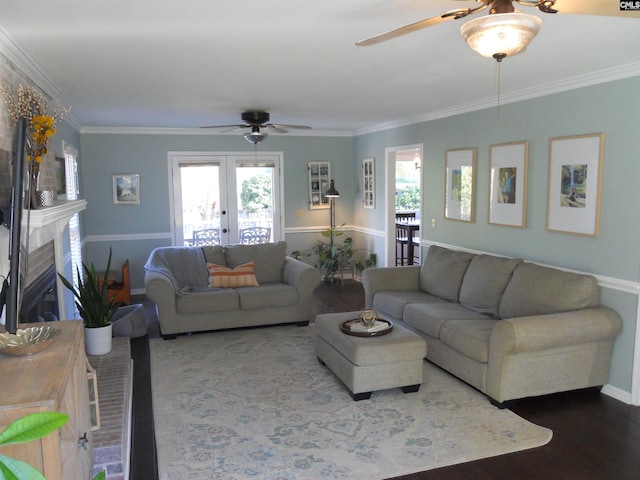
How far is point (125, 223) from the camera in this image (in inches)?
295

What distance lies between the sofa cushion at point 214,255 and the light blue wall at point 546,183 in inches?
101

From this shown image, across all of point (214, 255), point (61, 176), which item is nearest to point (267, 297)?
point (214, 255)

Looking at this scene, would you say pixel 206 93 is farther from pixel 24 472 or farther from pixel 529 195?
pixel 24 472

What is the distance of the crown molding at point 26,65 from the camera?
2888 millimetres

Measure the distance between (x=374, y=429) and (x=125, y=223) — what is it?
5431 mm

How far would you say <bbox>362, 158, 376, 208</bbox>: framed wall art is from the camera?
7691 mm

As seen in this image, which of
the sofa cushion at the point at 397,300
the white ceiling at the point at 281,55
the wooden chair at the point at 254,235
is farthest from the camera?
the wooden chair at the point at 254,235

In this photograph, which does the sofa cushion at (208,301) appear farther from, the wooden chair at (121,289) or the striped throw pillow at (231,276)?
the wooden chair at (121,289)

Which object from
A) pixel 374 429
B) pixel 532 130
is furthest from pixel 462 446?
pixel 532 130

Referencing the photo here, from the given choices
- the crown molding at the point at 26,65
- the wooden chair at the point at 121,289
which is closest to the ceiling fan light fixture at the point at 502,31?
the crown molding at the point at 26,65

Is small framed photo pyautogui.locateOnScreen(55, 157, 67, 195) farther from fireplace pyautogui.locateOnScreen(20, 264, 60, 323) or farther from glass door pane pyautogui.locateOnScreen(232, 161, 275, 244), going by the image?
glass door pane pyautogui.locateOnScreen(232, 161, 275, 244)

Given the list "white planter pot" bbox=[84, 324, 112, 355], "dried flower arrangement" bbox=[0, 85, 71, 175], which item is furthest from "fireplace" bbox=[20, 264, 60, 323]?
"dried flower arrangement" bbox=[0, 85, 71, 175]

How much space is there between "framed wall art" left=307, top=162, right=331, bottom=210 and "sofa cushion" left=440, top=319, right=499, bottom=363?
176 inches

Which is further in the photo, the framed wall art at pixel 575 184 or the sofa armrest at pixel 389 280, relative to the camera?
the sofa armrest at pixel 389 280
